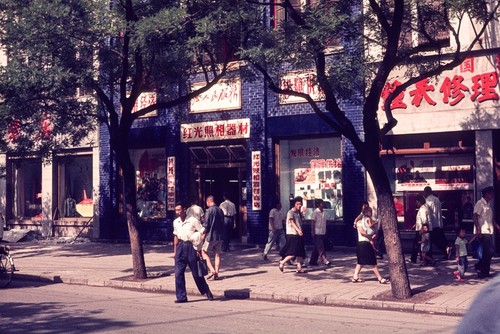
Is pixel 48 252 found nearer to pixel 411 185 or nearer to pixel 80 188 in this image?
pixel 80 188

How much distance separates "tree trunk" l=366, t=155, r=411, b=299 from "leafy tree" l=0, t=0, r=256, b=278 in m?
4.27

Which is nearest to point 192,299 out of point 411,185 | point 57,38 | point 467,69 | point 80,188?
point 57,38

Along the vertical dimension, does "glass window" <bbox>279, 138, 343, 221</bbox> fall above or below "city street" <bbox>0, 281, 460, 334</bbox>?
above

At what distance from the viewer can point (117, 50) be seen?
1662 centimetres

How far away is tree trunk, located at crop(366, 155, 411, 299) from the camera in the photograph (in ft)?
38.4

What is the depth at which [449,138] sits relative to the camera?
18.2 m

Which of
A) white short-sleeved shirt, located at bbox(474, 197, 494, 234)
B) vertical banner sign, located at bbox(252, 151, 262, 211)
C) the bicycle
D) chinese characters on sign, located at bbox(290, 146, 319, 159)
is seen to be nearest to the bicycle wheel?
the bicycle

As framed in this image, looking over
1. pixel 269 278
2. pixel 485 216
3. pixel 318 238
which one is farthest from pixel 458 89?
pixel 269 278

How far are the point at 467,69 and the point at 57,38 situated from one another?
10500 millimetres

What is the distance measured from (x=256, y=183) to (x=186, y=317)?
1130 cm

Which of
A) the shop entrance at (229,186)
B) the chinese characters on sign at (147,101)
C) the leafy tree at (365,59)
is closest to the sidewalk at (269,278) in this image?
the leafy tree at (365,59)

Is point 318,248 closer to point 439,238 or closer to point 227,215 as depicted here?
point 439,238

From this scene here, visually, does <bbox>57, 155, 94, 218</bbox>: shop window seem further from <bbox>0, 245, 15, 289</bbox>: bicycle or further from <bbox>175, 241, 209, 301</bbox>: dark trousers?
<bbox>175, 241, 209, 301</bbox>: dark trousers

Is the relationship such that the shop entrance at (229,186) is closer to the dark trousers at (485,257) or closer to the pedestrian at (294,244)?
the pedestrian at (294,244)
